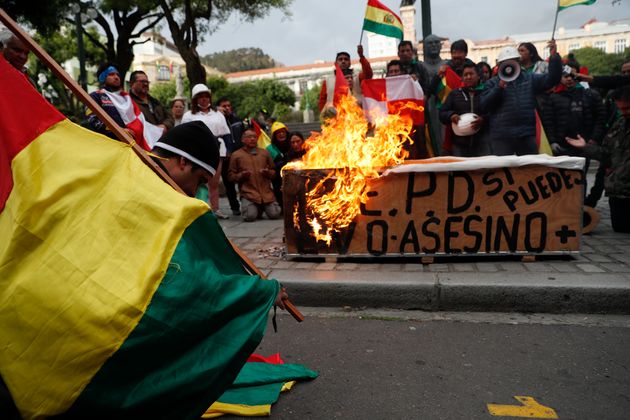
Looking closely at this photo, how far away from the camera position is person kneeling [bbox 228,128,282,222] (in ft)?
26.3

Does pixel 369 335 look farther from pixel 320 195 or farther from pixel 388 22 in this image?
pixel 388 22

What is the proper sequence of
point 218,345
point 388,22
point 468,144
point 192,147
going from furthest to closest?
1. point 388,22
2. point 468,144
3. point 192,147
4. point 218,345

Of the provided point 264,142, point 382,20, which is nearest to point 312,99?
point 264,142

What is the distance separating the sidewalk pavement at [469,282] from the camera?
4016mm

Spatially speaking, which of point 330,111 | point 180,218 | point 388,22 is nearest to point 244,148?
point 330,111

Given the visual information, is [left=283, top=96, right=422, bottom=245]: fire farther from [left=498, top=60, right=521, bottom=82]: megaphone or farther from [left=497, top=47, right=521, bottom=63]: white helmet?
[left=497, top=47, right=521, bottom=63]: white helmet

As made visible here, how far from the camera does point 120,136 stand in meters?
2.15

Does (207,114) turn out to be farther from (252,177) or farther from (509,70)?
(509,70)

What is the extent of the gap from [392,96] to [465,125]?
1257 millimetres

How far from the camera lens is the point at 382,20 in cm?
767

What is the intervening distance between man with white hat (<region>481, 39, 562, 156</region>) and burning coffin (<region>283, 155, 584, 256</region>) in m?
1.68

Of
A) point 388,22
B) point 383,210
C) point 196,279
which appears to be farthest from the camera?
point 388,22

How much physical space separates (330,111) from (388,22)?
160 centimetres

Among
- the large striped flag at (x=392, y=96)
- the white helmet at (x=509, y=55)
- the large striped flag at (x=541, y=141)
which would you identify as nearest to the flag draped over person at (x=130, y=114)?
the large striped flag at (x=392, y=96)
